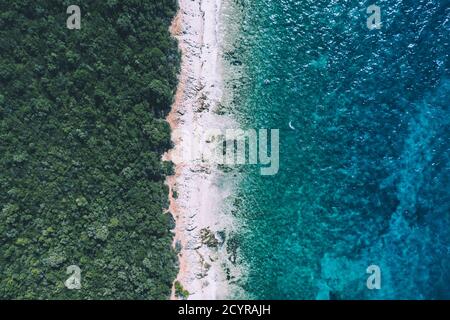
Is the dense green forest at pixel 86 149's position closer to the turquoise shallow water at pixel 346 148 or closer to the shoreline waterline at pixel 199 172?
the shoreline waterline at pixel 199 172

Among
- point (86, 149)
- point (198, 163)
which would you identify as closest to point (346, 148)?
point (198, 163)

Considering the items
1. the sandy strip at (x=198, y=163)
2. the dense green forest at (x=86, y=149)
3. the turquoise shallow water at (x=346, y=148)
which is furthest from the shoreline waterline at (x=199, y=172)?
the turquoise shallow water at (x=346, y=148)

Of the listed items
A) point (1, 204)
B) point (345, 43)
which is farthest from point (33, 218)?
point (345, 43)

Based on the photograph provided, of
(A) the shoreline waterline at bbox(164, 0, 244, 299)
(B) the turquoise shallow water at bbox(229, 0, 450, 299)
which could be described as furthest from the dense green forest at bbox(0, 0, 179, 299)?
(B) the turquoise shallow water at bbox(229, 0, 450, 299)

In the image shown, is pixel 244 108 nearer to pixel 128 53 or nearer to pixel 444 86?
pixel 128 53

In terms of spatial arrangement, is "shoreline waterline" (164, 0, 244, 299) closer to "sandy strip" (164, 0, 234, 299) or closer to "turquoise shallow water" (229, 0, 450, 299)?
"sandy strip" (164, 0, 234, 299)

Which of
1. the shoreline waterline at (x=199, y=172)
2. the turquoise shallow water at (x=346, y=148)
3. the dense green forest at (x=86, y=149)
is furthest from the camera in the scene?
the turquoise shallow water at (x=346, y=148)

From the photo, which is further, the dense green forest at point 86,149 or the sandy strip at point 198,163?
the sandy strip at point 198,163
